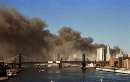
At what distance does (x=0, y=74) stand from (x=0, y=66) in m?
4.10

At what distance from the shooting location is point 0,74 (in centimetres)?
16700

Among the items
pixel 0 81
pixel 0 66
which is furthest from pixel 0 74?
pixel 0 81

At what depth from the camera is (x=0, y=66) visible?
169 metres

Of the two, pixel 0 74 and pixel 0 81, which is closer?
pixel 0 81

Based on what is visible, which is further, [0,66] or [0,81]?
[0,66]

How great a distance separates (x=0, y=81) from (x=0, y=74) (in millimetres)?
17812

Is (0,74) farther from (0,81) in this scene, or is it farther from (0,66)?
(0,81)

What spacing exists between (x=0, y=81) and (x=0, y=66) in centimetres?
2048

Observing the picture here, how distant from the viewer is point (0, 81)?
14950 cm
